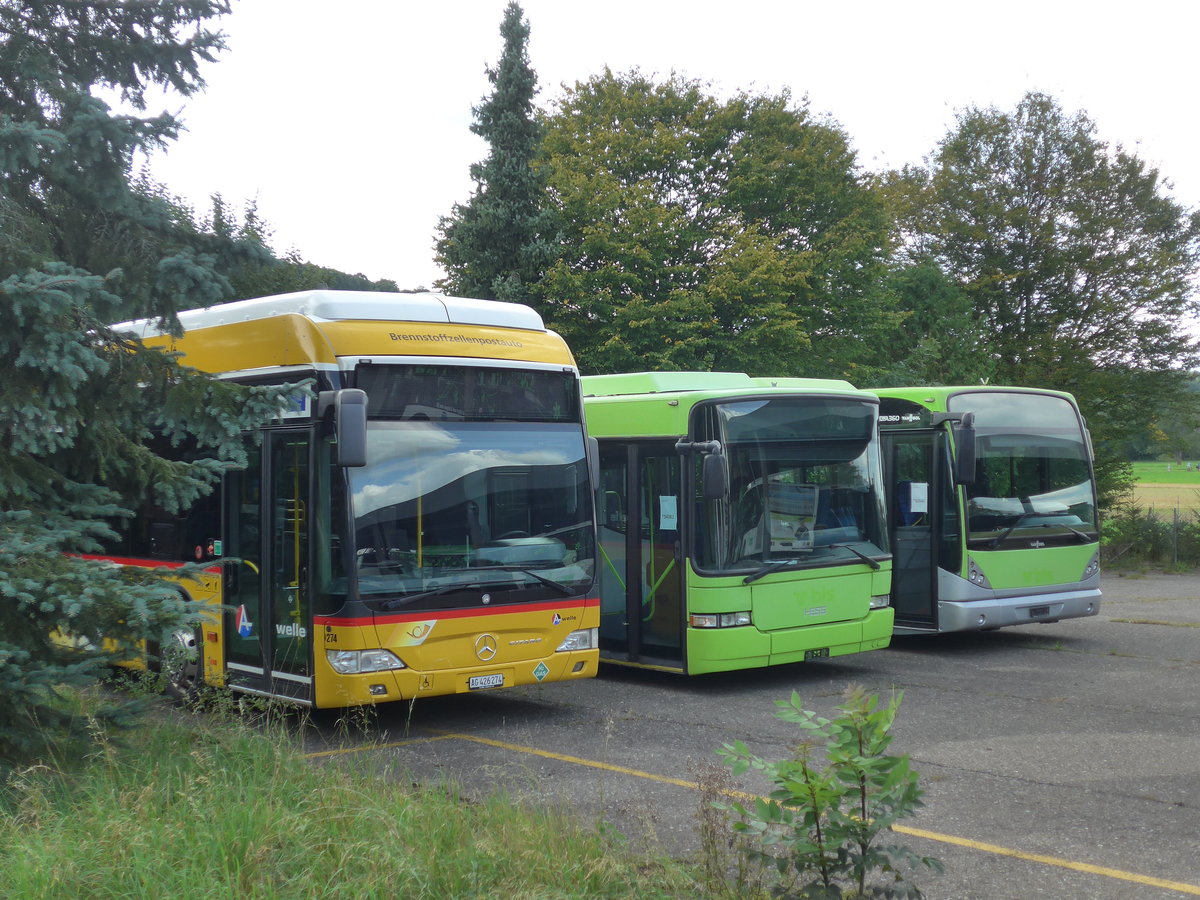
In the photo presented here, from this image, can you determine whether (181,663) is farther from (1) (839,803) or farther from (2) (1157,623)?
(2) (1157,623)

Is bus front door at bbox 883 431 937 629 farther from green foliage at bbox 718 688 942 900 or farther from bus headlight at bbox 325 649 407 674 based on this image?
green foliage at bbox 718 688 942 900

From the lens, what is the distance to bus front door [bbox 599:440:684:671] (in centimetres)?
1120

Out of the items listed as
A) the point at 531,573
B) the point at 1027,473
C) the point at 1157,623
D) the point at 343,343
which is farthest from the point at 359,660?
the point at 1157,623

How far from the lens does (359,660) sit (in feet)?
27.9

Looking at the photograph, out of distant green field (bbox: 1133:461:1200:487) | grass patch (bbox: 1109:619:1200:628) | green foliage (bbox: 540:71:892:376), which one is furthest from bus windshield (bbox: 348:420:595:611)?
distant green field (bbox: 1133:461:1200:487)

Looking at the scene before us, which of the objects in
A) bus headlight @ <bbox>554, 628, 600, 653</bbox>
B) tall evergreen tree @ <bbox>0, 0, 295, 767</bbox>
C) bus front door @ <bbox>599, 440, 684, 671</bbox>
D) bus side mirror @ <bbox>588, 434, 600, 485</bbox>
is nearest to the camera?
tall evergreen tree @ <bbox>0, 0, 295, 767</bbox>

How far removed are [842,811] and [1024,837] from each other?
2453mm

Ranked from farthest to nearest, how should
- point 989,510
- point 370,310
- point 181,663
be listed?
point 989,510 < point 370,310 < point 181,663

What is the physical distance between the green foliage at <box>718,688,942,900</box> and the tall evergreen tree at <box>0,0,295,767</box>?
301 cm

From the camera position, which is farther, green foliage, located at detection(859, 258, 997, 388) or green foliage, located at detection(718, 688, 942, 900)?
Answer: green foliage, located at detection(859, 258, 997, 388)

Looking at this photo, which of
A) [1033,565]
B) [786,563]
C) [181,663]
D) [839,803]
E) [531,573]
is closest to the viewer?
[839,803]

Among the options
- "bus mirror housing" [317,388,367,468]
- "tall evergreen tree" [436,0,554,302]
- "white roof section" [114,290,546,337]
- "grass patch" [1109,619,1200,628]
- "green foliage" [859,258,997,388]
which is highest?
"tall evergreen tree" [436,0,554,302]

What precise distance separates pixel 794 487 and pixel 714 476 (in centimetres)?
110

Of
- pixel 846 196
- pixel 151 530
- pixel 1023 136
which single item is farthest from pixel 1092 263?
pixel 151 530
